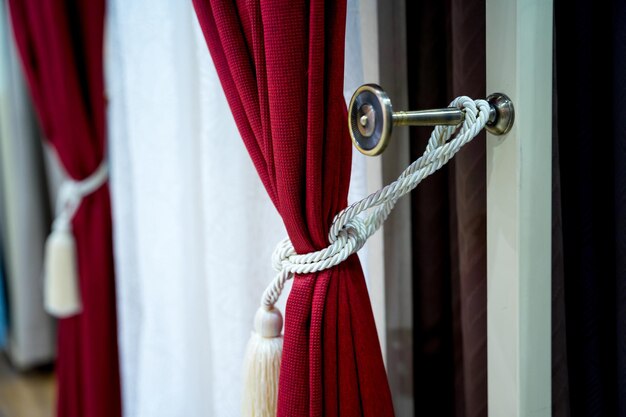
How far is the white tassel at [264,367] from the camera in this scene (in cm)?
53

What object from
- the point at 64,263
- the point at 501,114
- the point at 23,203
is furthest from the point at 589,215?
the point at 23,203

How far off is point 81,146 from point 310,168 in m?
0.90

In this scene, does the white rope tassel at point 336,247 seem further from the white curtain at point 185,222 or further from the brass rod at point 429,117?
the white curtain at point 185,222

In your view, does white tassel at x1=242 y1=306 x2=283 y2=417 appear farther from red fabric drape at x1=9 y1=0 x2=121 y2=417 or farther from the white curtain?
red fabric drape at x1=9 y1=0 x2=121 y2=417

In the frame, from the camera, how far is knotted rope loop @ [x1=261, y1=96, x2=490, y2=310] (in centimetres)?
48

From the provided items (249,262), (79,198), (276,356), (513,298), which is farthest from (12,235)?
(513,298)

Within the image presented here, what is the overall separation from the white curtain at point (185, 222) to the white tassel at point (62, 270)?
36cm

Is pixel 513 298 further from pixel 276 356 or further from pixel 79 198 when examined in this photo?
pixel 79 198

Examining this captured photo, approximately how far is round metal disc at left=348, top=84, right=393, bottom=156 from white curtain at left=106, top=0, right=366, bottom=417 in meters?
0.28

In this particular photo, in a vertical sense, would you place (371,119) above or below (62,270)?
above

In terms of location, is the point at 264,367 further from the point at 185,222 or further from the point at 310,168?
the point at 185,222

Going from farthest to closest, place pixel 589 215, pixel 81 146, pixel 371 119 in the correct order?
pixel 81 146 < pixel 589 215 < pixel 371 119

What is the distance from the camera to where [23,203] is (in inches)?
79.4

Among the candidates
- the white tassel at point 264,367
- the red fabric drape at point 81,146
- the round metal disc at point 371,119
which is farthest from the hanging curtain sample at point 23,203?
the round metal disc at point 371,119
